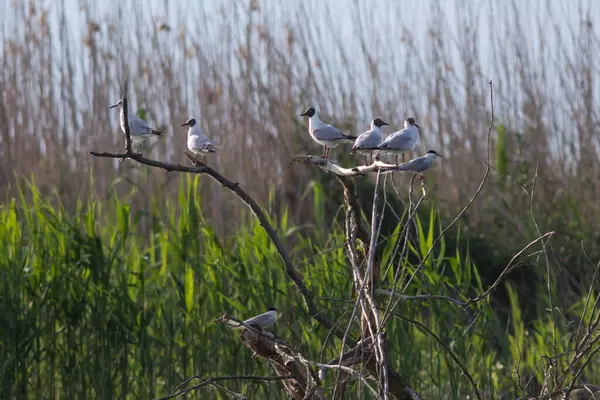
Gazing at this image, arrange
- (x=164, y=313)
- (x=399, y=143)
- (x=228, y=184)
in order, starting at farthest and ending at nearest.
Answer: (x=164, y=313)
(x=399, y=143)
(x=228, y=184)

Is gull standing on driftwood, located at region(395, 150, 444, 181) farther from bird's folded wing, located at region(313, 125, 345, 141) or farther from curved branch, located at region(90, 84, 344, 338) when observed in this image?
bird's folded wing, located at region(313, 125, 345, 141)

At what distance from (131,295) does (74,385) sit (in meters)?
0.60

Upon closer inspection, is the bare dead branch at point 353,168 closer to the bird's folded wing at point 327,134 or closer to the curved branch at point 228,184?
the curved branch at point 228,184

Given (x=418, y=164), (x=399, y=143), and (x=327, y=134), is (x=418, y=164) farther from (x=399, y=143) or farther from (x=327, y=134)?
(x=327, y=134)

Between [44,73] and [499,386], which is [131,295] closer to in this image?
[499,386]

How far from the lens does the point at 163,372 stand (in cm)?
561

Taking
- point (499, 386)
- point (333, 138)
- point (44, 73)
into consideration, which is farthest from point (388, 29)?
point (333, 138)

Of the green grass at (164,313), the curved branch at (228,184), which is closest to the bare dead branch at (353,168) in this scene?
the curved branch at (228,184)

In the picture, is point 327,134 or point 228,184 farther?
point 327,134

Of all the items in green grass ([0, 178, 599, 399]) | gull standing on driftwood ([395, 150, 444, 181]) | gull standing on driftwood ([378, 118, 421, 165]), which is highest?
gull standing on driftwood ([378, 118, 421, 165])

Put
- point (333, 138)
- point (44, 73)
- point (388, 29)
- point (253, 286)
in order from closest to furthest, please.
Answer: point (333, 138)
point (253, 286)
point (44, 73)
point (388, 29)


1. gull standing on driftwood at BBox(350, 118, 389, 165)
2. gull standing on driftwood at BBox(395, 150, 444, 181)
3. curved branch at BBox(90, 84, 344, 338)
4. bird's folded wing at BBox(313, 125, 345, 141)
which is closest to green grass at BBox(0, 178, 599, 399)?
bird's folded wing at BBox(313, 125, 345, 141)

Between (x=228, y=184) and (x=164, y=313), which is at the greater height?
(x=228, y=184)

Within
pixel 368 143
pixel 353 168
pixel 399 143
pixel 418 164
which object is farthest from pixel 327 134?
pixel 353 168
